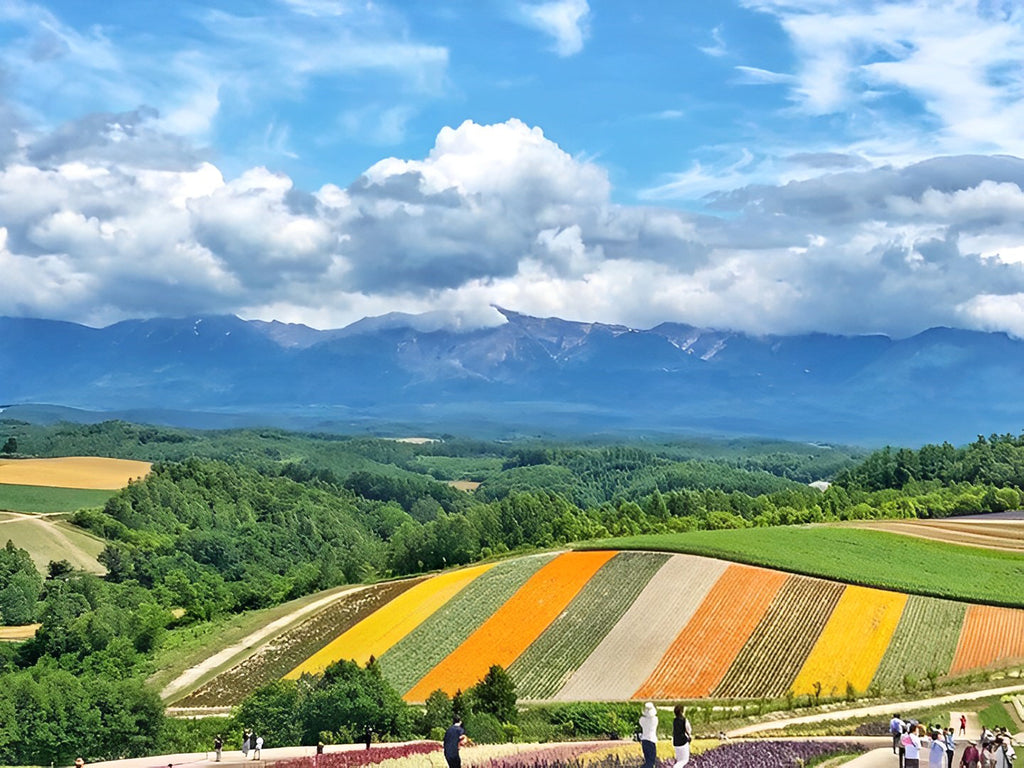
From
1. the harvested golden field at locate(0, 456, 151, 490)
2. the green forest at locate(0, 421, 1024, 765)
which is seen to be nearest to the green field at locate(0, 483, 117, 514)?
the harvested golden field at locate(0, 456, 151, 490)

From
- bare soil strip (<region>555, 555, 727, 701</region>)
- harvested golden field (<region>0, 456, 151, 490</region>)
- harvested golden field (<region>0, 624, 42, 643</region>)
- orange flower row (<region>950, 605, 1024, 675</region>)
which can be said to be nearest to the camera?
orange flower row (<region>950, 605, 1024, 675</region>)

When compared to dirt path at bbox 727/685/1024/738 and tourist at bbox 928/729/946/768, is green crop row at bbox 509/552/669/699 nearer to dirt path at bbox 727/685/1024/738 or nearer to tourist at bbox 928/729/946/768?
dirt path at bbox 727/685/1024/738

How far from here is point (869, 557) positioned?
77.4 meters

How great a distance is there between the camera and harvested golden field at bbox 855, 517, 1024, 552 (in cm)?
8338

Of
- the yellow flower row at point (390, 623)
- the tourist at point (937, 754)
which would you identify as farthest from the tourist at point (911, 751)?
the yellow flower row at point (390, 623)

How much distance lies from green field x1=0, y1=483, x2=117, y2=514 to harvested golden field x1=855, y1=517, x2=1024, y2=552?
99203 mm

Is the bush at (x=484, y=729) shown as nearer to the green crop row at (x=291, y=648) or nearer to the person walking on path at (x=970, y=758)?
the person walking on path at (x=970, y=758)

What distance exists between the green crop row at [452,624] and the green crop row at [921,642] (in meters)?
24.2

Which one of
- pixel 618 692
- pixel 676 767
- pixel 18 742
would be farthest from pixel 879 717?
pixel 18 742

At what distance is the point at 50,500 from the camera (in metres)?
143

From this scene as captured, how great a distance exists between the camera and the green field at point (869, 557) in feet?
225

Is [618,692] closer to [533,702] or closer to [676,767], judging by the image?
[533,702]

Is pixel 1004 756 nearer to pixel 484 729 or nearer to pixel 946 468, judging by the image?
pixel 484 729

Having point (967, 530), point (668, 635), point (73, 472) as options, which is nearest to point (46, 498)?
point (73, 472)
